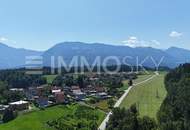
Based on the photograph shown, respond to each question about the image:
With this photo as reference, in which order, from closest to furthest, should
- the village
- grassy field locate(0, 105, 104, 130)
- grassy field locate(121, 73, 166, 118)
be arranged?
grassy field locate(0, 105, 104, 130)
grassy field locate(121, 73, 166, 118)
the village

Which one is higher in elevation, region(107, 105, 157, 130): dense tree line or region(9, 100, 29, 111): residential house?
region(107, 105, 157, 130): dense tree line

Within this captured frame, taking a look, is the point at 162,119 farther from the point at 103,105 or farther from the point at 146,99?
the point at 146,99

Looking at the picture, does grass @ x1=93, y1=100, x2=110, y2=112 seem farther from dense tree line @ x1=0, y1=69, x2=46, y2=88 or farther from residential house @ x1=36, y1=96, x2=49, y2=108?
dense tree line @ x1=0, y1=69, x2=46, y2=88

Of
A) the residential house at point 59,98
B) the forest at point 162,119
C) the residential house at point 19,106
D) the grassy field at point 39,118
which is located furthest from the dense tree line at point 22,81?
the forest at point 162,119

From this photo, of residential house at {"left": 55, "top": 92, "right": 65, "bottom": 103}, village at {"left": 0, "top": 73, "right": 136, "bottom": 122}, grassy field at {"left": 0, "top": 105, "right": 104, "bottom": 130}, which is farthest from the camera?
residential house at {"left": 55, "top": 92, "right": 65, "bottom": 103}

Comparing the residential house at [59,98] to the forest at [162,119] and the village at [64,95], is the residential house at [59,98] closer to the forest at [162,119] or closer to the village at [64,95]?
the village at [64,95]

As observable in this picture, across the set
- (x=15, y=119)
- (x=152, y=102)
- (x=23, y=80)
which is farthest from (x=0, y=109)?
(x=23, y=80)

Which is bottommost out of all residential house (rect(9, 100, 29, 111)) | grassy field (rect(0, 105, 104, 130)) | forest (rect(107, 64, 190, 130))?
grassy field (rect(0, 105, 104, 130))

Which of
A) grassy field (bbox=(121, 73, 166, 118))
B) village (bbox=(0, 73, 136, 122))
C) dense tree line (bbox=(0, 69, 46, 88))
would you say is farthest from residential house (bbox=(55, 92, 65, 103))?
dense tree line (bbox=(0, 69, 46, 88))

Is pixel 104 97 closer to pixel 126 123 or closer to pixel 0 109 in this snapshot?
pixel 0 109
